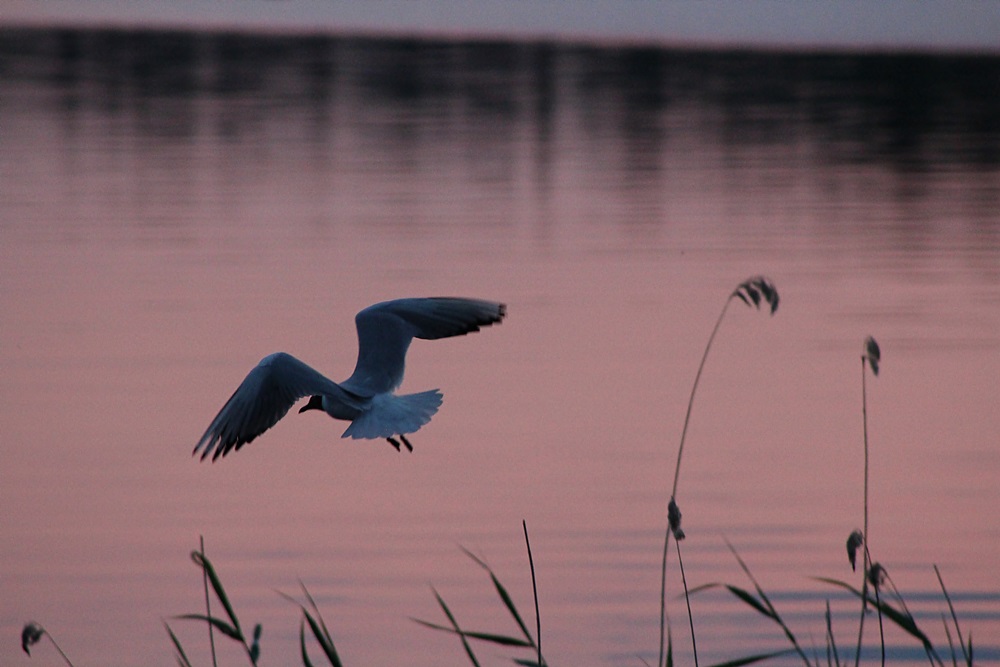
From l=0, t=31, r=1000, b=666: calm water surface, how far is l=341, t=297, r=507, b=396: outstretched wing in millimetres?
981

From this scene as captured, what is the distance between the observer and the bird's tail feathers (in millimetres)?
4898

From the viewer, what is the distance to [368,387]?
544cm

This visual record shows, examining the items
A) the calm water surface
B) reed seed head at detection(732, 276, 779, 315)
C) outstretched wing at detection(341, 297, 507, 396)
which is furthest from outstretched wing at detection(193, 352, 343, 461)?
reed seed head at detection(732, 276, 779, 315)

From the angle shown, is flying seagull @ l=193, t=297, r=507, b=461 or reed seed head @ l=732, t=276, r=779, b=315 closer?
reed seed head @ l=732, t=276, r=779, b=315

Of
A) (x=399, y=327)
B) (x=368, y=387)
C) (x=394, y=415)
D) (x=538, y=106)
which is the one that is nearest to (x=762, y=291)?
(x=394, y=415)

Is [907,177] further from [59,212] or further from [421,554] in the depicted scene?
[421,554]

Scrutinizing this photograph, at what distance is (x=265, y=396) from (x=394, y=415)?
37cm

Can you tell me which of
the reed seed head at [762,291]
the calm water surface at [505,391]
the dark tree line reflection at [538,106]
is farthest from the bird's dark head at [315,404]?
the dark tree line reflection at [538,106]

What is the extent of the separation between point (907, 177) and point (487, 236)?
705 centimetres

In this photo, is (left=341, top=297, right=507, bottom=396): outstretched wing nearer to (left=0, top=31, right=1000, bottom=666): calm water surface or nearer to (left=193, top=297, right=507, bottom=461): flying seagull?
(left=193, top=297, right=507, bottom=461): flying seagull

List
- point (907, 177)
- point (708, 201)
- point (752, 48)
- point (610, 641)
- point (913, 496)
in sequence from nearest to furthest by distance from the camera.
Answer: point (610, 641) < point (913, 496) < point (708, 201) < point (907, 177) < point (752, 48)

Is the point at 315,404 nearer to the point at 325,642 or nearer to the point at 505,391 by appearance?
the point at 325,642

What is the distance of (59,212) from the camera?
15734 mm

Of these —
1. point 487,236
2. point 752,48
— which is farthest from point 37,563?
point 752,48
